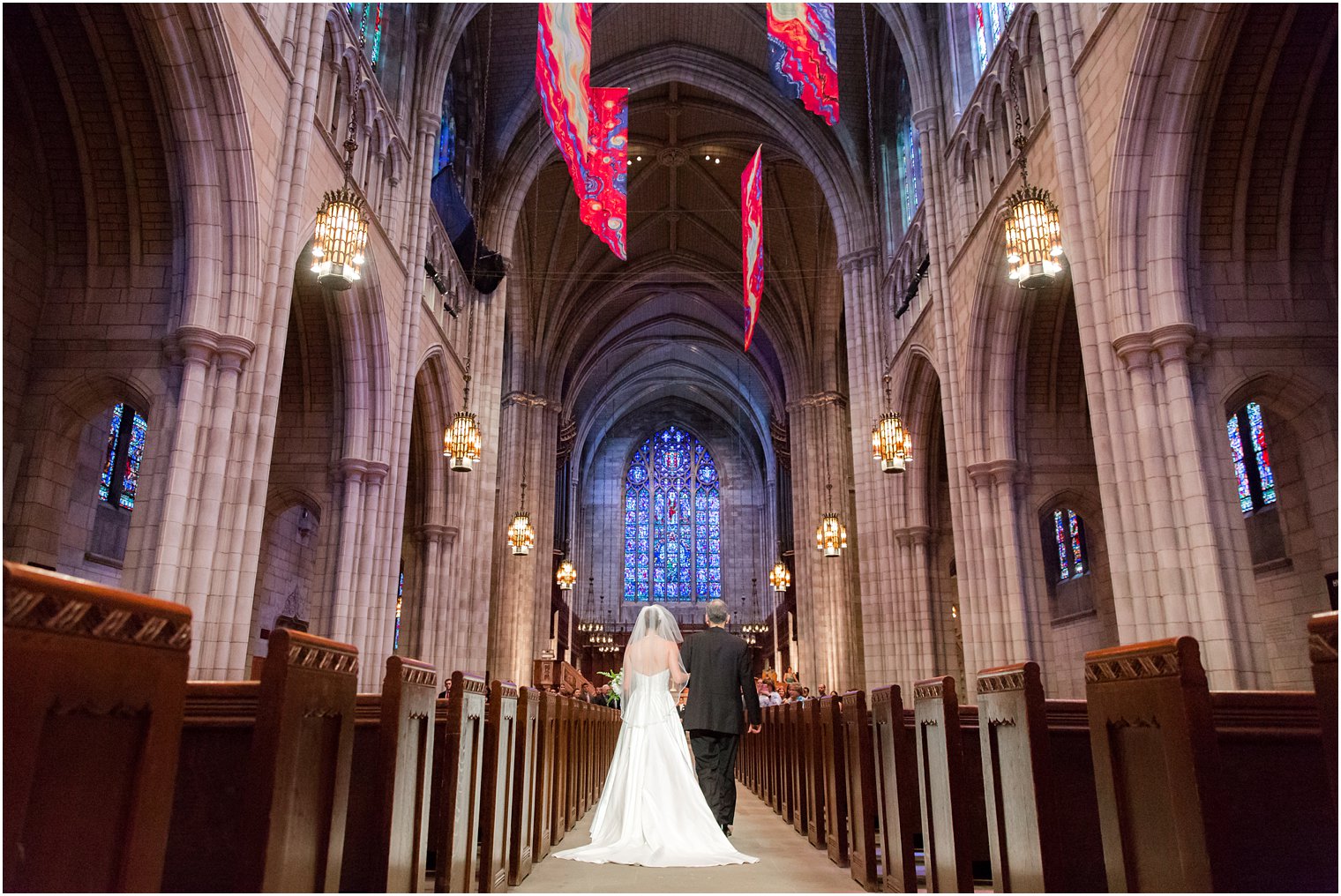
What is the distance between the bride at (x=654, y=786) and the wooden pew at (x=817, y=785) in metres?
0.97

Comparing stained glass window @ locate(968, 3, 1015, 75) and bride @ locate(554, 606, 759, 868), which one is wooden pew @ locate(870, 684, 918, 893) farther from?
stained glass window @ locate(968, 3, 1015, 75)

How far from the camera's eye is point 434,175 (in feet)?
51.2

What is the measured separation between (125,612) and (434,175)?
593 inches

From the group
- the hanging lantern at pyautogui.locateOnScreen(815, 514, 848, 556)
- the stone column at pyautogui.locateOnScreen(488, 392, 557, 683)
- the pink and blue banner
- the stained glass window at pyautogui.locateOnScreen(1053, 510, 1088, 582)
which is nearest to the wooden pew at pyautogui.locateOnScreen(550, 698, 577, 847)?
the pink and blue banner

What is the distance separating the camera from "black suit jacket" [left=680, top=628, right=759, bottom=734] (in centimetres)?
662

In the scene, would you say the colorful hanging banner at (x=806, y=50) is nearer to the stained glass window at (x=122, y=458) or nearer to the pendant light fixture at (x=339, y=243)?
the pendant light fixture at (x=339, y=243)

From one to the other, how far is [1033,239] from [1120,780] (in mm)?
6778

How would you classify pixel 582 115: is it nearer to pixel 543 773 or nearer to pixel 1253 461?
pixel 543 773

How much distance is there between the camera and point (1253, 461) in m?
10.8

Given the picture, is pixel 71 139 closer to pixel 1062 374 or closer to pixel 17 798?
pixel 17 798

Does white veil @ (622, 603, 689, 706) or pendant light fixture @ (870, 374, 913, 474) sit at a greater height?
pendant light fixture @ (870, 374, 913, 474)

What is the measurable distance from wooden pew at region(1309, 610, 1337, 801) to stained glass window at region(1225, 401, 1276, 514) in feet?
32.5

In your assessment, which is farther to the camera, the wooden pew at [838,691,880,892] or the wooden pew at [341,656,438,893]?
the wooden pew at [838,691,880,892]

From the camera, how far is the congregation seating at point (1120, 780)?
2419 millimetres
